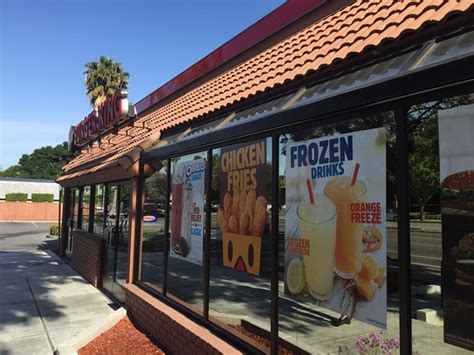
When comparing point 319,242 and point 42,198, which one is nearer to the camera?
point 319,242

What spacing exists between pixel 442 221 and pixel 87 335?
5137 millimetres

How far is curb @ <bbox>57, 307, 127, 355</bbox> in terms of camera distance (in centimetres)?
581

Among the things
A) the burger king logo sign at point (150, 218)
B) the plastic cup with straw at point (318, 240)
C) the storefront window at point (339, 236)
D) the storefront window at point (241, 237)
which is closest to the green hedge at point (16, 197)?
the burger king logo sign at point (150, 218)

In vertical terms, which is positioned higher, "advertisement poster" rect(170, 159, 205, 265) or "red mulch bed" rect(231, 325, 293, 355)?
"advertisement poster" rect(170, 159, 205, 265)

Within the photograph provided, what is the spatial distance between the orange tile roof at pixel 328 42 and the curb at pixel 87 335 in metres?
3.08

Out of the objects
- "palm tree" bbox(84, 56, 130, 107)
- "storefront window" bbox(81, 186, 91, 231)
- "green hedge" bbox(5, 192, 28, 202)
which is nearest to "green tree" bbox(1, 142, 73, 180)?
"green hedge" bbox(5, 192, 28, 202)

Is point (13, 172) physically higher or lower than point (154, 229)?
higher

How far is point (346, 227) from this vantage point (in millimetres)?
3623

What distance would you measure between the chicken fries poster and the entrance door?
3644 mm

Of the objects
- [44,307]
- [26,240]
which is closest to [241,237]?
[44,307]

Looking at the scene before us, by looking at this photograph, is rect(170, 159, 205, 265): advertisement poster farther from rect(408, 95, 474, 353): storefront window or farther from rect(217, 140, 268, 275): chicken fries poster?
rect(408, 95, 474, 353): storefront window

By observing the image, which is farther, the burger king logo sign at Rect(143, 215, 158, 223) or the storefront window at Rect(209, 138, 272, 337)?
the burger king logo sign at Rect(143, 215, 158, 223)

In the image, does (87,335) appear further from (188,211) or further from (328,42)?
(328,42)

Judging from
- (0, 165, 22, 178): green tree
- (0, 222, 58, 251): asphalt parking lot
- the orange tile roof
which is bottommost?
(0, 222, 58, 251): asphalt parking lot
